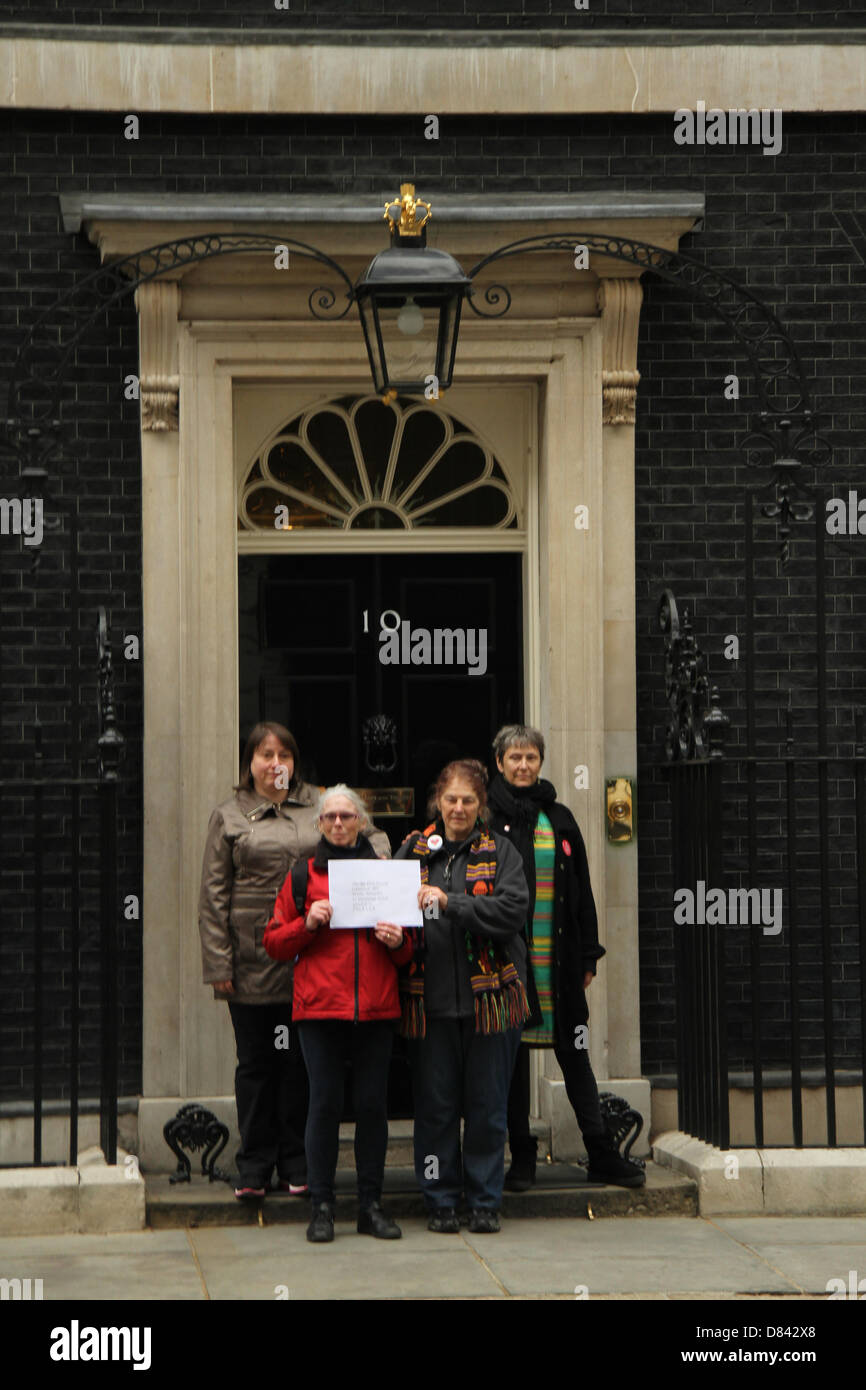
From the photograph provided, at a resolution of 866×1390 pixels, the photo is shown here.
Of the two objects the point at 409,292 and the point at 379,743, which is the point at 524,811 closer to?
the point at 379,743

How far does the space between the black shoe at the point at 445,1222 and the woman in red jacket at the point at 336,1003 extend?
0.19m

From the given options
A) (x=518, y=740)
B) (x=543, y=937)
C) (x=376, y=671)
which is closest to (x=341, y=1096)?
(x=543, y=937)

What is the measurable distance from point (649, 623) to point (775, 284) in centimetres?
173

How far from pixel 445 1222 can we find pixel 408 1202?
1.32 ft

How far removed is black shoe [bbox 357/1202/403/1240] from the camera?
8.00 meters

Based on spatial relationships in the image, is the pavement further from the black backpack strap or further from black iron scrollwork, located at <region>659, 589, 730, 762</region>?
black iron scrollwork, located at <region>659, 589, 730, 762</region>

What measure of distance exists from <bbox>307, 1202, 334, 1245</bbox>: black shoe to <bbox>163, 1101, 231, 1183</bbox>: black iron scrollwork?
985 mm

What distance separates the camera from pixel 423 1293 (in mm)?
7078

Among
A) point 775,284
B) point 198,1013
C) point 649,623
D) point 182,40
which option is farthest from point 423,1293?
point 182,40

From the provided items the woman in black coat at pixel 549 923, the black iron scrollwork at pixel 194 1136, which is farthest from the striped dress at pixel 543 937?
the black iron scrollwork at pixel 194 1136

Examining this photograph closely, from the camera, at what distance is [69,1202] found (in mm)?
8203

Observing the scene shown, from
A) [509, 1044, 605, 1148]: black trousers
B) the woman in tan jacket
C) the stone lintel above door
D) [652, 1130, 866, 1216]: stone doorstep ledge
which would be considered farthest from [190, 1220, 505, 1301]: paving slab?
the stone lintel above door

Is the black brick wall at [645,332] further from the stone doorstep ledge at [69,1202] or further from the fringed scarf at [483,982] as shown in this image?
the fringed scarf at [483,982]

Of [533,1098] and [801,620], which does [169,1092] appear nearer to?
[533,1098]
